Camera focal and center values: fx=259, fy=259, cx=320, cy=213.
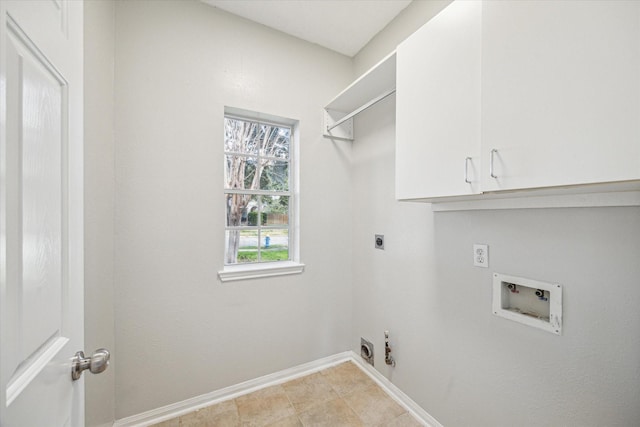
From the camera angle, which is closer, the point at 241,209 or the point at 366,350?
the point at 241,209

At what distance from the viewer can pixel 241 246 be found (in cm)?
204

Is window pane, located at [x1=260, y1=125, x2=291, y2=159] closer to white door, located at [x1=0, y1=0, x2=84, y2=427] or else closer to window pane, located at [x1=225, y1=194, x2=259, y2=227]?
window pane, located at [x1=225, y1=194, x2=259, y2=227]

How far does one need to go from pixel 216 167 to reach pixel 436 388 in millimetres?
2021

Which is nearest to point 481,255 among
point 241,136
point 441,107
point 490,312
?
point 490,312

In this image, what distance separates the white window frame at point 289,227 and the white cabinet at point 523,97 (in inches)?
43.0

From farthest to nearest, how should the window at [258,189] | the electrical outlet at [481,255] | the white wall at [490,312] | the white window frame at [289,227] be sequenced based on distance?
the window at [258,189] → the white window frame at [289,227] → the electrical outlet at [481,255] → the white wall at [490,312]

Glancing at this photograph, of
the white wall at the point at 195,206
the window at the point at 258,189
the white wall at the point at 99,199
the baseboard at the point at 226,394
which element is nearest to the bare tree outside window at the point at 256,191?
the window at the point at 258,189

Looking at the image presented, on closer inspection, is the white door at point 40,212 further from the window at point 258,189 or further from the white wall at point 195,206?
the window at point 258,189

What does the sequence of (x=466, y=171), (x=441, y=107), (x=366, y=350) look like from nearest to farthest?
(x=466, y=171) → (x=441, y=107) → (x=366, y=350)

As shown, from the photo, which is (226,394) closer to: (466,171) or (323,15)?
(466,171)

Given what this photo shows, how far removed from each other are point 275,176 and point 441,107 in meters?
1.39

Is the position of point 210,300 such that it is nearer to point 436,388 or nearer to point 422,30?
point 436,388

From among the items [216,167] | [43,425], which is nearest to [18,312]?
[43,425]

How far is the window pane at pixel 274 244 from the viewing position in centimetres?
214
